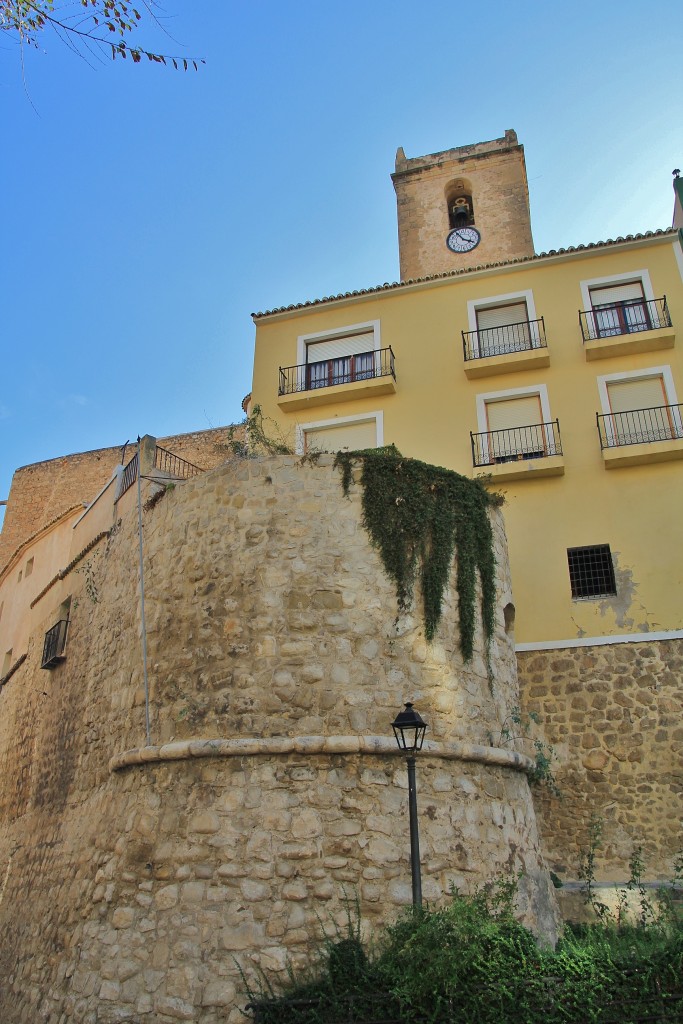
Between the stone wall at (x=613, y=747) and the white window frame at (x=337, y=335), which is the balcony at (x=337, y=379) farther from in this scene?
the stone wall at (x=613, y=747)

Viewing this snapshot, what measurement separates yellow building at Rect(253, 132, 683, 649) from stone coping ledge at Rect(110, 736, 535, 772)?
504 centimetres

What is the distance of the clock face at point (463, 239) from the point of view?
2028 centimetres

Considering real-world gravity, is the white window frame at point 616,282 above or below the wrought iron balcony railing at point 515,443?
above

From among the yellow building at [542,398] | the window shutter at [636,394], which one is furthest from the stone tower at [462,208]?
the window shutter at [636,394]

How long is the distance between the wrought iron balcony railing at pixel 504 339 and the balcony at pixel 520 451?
5.81ft

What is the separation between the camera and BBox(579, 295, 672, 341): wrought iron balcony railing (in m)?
15.5

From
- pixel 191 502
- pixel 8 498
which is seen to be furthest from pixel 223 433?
pixel 191 502

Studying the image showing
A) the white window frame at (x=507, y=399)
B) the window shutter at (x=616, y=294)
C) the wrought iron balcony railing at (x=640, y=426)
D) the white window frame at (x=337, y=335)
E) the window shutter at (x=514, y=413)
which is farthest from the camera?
the white window frame at (x=337, y=335)

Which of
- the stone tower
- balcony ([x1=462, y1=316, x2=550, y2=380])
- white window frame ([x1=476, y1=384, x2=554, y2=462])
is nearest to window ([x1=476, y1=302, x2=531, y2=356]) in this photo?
balcony ([x1=462, y1=316, x2=550, y2=380])

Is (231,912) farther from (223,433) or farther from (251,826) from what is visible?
(223,433)

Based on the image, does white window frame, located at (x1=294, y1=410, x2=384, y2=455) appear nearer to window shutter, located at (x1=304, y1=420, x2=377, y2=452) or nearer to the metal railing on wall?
window shutter, located at (x1=304, y1=420, x2=377, y2=452)

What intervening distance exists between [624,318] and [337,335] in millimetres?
6046

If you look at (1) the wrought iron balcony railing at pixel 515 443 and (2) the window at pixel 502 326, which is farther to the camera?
(2) the window at pixel 502 326

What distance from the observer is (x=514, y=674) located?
1104cm
